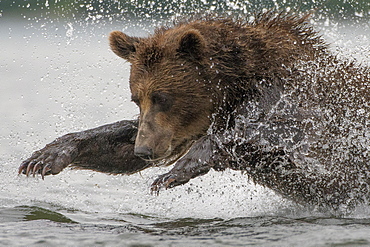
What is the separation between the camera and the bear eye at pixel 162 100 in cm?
527

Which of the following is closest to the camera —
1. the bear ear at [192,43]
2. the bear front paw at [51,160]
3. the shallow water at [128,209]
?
the shallow water at [128,209]

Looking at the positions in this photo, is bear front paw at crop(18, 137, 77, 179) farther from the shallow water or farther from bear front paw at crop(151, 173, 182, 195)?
bear front paw at crop(151, 173, 182, 195)

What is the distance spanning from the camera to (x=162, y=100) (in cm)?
529

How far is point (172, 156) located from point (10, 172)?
2646 millimetres

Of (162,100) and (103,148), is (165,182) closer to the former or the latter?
(162,100)

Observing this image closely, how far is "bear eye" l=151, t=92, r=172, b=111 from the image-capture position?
527cm

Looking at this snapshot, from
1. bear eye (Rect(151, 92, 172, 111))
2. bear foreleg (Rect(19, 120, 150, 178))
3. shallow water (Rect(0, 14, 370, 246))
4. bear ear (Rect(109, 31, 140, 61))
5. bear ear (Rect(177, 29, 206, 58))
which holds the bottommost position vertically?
shallow water (Rect(0, 14, 370, 246))

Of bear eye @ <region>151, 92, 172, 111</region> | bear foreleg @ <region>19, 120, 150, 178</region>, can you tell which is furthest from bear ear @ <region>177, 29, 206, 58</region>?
bear foreleg @ <region>19, 120, 150, 178</region>

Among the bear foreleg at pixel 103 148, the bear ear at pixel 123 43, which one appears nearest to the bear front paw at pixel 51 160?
the bear foreleg at pixel 103 148

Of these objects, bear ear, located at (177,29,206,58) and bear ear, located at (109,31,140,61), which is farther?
bear ear, located at (109,31,140,61)

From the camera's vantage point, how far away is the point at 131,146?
19.8 ft

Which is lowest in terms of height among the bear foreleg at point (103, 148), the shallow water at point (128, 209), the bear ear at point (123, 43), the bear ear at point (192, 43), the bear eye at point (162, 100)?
the shallow water at point (128, 209)

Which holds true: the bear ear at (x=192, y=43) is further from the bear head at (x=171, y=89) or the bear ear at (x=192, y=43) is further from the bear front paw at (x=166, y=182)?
the bear front paw at (x=166, y=182)

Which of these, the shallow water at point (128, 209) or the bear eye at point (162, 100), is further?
the bear eye at point (162, 100)
